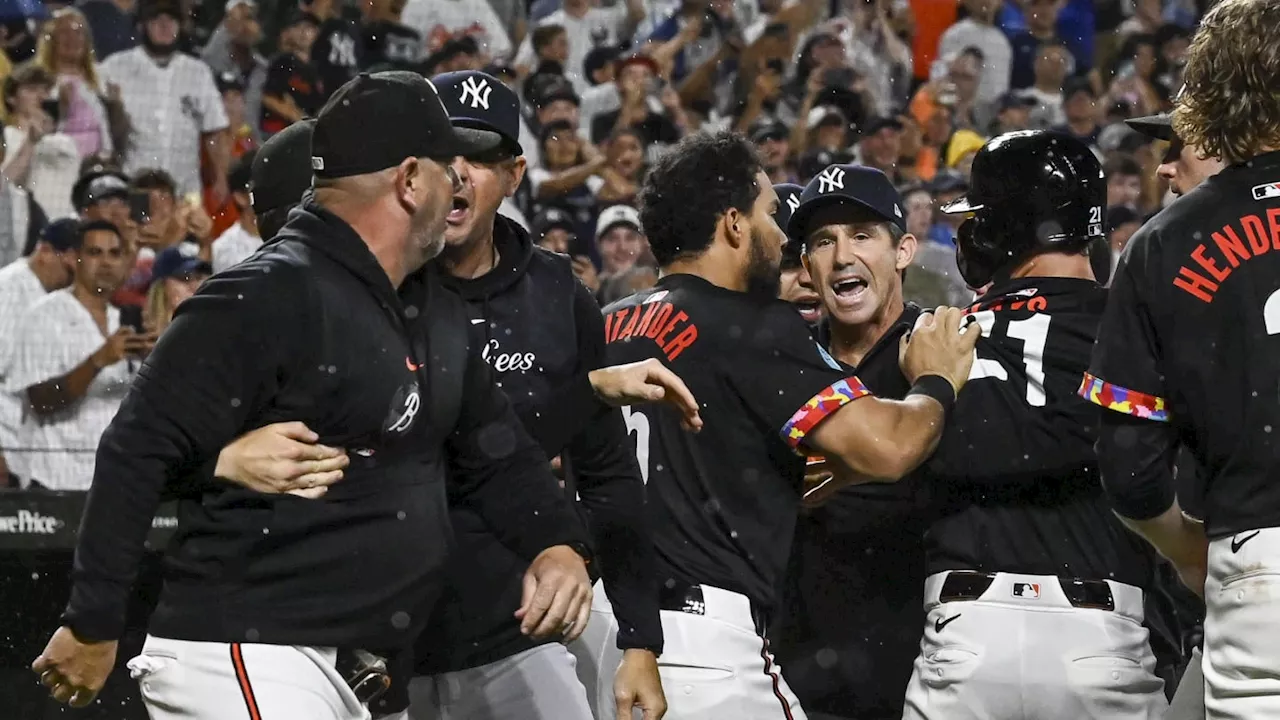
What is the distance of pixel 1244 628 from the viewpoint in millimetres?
2742

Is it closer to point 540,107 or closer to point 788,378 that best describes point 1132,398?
point 788,378

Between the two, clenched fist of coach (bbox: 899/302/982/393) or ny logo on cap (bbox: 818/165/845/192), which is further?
ny logo on cap (bbox: 818/165/845/192)

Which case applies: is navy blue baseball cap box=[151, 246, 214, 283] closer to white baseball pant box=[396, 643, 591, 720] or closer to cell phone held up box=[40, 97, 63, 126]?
cell phone held up box=[40, 97, 63, 126]

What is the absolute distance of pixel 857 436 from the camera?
11.4ft

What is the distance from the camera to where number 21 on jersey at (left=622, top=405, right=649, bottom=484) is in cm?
388

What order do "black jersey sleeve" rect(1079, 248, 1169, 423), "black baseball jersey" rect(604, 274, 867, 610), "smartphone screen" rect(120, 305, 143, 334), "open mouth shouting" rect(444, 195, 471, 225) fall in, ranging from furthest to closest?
"smartphone screen" rect(120, 305, 143, 334), "open mouth shouting" rect(444, 195, 471, 225), "black baseball jersey" rect(604, 274, 867, 610), "black jersey sleeve" rect(1079, 248, 1169, 423)

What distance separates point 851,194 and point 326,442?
1.95 meters

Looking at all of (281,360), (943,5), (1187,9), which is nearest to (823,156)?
(943,5)

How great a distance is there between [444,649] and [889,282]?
167 cm

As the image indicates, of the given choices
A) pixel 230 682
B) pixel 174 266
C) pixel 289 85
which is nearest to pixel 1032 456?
pixel 230 682

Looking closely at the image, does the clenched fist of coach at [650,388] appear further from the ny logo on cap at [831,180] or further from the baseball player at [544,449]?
the ny logo on cap at [831,180]

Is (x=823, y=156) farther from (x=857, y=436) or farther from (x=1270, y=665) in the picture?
(x=1270, y=665)

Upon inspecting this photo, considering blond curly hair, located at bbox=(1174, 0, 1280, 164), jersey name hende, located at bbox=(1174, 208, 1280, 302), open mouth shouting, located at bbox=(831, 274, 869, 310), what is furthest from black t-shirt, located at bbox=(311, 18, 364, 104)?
jersey name hende, located at bbox=(1174, 208, 1280, 302)

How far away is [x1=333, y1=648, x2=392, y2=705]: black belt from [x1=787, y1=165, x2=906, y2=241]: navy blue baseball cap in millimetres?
1953
